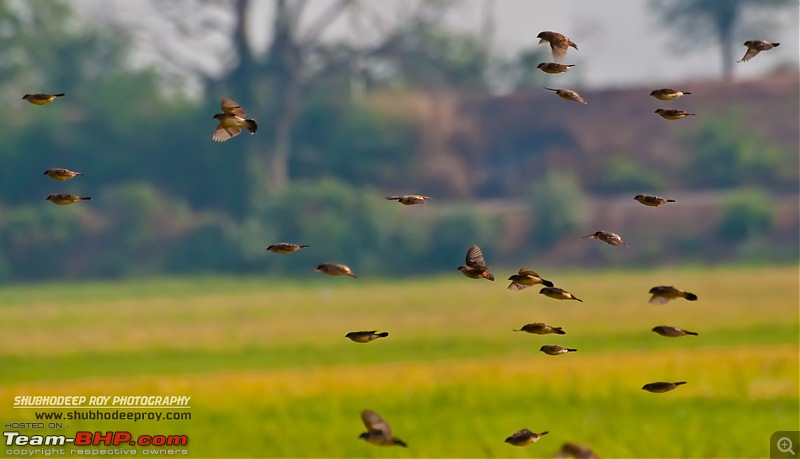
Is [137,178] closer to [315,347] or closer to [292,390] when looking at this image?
[315,347]

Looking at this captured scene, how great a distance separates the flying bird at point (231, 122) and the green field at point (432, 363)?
5429 mm

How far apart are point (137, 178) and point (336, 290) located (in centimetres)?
2206

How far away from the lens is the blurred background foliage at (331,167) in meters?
53.1

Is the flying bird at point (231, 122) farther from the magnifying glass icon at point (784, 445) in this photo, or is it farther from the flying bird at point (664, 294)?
the magnifying glass icon at point (784, 445)

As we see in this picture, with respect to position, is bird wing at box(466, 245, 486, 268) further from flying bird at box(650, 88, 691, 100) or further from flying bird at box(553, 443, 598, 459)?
flying bird at box(650, 88, 691, 100)

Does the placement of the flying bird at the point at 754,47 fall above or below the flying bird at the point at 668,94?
above

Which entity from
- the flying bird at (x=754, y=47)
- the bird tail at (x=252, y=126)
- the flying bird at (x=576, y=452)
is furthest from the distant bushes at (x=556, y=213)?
the flying bird at (x=576, y=452)

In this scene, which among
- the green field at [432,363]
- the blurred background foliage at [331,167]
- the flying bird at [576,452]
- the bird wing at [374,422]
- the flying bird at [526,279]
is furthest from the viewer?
the blurred background foliage at [331,167]

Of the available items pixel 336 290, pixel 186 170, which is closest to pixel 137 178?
pixel 186 170

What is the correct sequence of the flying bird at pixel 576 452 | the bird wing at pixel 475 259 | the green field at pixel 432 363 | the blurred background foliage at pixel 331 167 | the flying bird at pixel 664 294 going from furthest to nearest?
the blurred background foliage at pixel 331 167, the green field at pixel 432 363, the bird wing at pixel 475 259, the flying bird at pixel 664 294, the flying bird at pixel 576 452

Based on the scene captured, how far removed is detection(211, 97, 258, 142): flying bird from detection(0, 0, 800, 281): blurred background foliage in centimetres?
4176

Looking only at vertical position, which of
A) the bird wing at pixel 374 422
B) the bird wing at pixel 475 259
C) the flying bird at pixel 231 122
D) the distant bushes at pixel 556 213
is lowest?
the bird wing at pixel 374 422

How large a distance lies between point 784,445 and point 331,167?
4933 centimetres

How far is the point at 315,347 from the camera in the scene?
2650 cm
